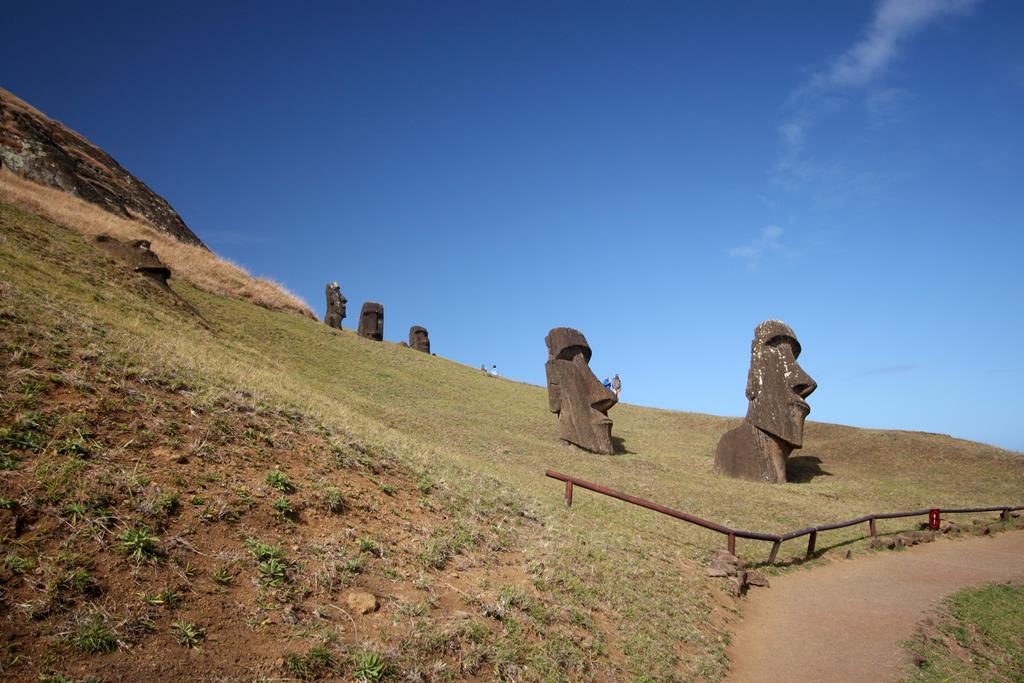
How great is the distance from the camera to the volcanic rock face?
37.1m

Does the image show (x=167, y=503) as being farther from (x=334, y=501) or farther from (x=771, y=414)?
(x=771, y=414)

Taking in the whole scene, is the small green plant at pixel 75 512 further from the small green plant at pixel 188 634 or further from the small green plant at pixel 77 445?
the small green plant at pixel 188 634

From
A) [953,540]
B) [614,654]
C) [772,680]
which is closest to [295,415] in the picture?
[614,654]

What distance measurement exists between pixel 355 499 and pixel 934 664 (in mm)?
7696

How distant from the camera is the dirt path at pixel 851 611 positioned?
A: 7223 millimetres

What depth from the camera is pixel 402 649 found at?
5078 mm

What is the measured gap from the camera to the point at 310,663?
4.57m

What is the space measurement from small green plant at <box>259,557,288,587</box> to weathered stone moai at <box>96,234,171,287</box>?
19.2 meters

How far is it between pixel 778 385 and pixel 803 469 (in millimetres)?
5098

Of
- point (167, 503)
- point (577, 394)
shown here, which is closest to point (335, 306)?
point (577, 394)

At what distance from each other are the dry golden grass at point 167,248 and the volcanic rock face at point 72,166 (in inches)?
115

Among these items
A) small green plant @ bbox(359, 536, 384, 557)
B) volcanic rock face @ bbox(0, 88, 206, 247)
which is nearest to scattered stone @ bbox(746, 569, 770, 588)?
small green plant @ bbox(359, 536, 384, 557)

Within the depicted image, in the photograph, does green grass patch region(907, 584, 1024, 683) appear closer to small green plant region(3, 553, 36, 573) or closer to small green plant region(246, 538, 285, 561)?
small green plant region(246, 538, 285, 561)

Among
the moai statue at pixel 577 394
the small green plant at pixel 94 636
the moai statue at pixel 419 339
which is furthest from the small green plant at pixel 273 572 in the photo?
the moai statue at pixel 419 339
